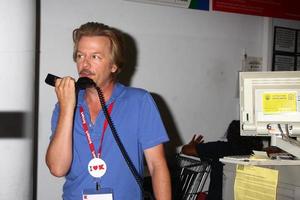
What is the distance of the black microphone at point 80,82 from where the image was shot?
4.04 feet

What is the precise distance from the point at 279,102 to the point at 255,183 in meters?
0.41

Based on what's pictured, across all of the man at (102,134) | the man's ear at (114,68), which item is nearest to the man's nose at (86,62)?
the man at (102,134)

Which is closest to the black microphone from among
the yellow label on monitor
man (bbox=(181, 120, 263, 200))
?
the yellow label on monitor

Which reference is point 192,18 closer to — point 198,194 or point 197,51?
point 197,51

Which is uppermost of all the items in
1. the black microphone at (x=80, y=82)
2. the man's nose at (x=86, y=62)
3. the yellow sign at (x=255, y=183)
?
the man's nose at (x=86, y=62)

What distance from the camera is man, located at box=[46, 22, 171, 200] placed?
126 cm

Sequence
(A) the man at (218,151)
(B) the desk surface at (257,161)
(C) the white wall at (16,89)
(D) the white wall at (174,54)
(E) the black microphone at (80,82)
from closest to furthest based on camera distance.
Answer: (C) the white wall at (16,89) → (B) the desk surface at (257,161) → (E) the black microphone at (80,82) → (A) the man at (218,151) → (D) the white wall at (174,54)

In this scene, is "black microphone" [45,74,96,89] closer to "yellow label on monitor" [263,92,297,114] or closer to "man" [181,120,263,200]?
"yellow label on monitor" [263,92,297,114]

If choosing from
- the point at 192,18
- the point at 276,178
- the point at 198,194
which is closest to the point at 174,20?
the point at 192,18

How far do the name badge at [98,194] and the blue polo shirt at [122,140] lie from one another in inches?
0.7

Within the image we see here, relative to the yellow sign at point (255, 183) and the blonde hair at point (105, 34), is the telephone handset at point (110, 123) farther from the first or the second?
the yellow sign at point (255, 183)

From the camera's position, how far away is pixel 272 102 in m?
1.38

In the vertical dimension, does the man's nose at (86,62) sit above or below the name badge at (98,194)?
above

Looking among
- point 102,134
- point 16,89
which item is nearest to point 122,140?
point 102,134
